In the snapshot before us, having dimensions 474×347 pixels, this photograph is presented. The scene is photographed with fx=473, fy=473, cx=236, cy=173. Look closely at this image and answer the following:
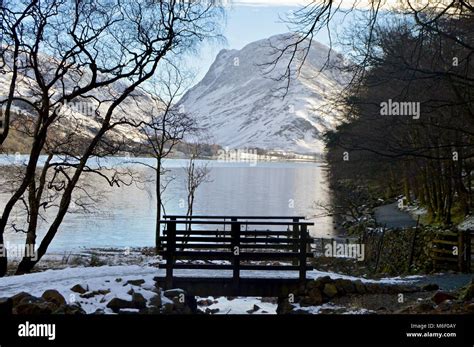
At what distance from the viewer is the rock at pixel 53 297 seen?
22.1ft

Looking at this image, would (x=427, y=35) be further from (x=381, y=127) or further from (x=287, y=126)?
(x=287, y=126)

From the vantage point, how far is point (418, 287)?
955cm

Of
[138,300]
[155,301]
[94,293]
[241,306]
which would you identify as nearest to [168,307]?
[155,301]

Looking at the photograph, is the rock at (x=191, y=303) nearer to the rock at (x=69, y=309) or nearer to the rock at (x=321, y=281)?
the rock at (x=321, y=281)

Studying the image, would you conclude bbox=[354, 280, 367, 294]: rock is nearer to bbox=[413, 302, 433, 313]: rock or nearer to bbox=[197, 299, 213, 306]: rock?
bbox=[413, 302, 433, 313]: rock

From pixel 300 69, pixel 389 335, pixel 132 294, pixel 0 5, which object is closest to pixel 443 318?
pixel 389 335

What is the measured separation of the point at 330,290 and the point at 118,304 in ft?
13.0

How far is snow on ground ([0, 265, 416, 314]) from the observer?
727 centimetres

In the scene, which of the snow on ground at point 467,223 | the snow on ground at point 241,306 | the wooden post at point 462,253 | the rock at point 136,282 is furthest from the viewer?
the snow on ground at point 467,223

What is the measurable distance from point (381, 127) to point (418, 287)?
3.85 meters

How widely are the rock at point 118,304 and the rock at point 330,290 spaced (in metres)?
3.65

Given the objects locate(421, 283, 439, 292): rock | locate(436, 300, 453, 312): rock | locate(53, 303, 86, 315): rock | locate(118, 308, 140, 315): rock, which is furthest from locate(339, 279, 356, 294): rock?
locate(53, 303, 86, 315): rock

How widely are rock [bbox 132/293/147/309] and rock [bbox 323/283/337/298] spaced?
3424 millimetres

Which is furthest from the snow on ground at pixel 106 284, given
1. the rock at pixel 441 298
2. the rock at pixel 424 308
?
the rock at pixel 424 308
